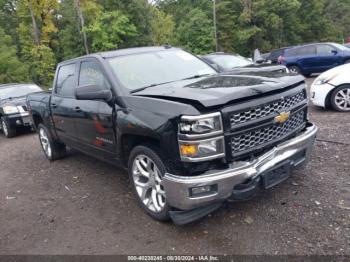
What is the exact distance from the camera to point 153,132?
10.9 ft

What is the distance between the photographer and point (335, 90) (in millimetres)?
7336

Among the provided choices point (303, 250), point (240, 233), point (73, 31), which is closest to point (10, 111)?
point (240, 233)

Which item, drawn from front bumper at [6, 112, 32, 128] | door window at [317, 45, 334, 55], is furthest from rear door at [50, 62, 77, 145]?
door window at [317, 45, 334, 55]

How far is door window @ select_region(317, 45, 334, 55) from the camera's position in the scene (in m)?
15.2

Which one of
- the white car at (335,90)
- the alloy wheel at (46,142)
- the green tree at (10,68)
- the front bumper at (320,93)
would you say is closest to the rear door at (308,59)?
the white car at (335,90)

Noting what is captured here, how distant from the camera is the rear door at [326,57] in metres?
15.0

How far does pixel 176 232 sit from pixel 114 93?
171cm

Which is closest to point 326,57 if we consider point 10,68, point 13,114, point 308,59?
point 308,59

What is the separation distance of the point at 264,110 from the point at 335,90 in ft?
15.7

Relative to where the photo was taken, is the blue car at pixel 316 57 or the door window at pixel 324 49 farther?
the door window at pixel 324 49

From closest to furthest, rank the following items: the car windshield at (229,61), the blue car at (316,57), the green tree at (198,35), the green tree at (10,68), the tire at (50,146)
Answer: the tire at (50,146) < the car windshield at (229,61) < the blue car at (316,57) < the green tree at (10,68) < the green tree at (198,35)

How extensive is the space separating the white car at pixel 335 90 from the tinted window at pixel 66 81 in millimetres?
5262

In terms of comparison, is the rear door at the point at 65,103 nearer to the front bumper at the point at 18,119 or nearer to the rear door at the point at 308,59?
the front bumper at the point at 18,119

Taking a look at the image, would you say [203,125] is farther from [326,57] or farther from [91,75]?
[326,57]
